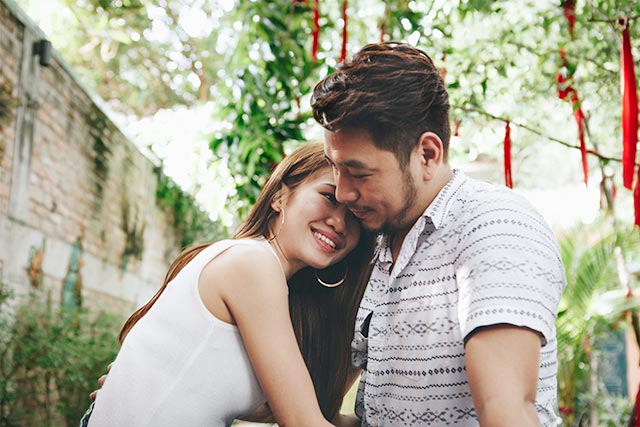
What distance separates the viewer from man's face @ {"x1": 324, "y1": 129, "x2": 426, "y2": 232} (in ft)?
6.90

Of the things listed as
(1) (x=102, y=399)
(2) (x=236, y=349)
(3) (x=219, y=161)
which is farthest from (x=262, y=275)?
(3) (x=219, y=161)

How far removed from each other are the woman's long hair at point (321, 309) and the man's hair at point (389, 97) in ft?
2.14

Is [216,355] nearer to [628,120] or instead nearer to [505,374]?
[505,374]

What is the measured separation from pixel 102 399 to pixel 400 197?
3.66ft

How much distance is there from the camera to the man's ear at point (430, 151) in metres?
2.11

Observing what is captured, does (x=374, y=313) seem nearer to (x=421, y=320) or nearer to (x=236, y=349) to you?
(x=421, y=320)

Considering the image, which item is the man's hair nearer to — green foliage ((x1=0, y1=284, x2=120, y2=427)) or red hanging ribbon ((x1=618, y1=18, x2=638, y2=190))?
red hanging ribbon ((x1=618, y1=18, x2=638, y2=190))

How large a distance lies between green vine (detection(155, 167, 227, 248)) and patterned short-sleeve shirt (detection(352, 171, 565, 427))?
7.97 m

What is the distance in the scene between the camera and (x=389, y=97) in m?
2.05

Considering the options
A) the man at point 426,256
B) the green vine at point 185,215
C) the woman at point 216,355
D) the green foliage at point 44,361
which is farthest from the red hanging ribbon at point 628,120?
the green vine at point 185,215

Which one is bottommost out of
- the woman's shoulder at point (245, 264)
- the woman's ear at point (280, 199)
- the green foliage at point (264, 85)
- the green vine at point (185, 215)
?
the woman's shoulder at point (245, 264)

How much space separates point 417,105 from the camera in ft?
6.81

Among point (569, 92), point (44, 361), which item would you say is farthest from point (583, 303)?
point (44, 361)

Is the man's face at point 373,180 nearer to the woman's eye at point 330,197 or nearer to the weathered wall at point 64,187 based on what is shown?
the woman's eye at point 330,197
